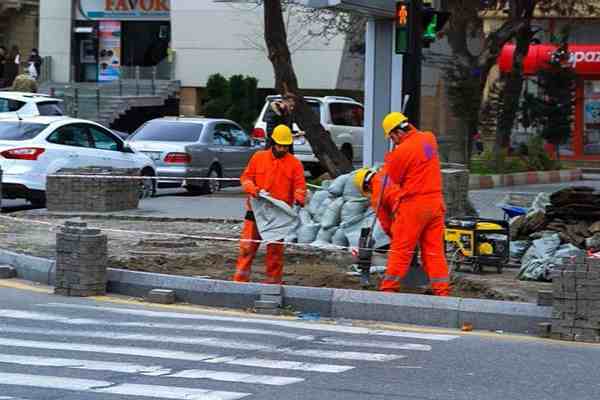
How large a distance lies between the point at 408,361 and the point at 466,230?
15.7ft

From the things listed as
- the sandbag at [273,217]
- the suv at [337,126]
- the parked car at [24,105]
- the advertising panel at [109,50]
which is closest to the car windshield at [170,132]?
→ the parked car at [24,105]

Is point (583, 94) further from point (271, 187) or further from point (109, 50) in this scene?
point (271, 187)

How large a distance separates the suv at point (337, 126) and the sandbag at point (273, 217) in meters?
Result: 16.4

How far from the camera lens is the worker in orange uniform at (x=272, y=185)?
1256 cm

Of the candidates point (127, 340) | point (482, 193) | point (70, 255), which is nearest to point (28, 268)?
point (70, 255)

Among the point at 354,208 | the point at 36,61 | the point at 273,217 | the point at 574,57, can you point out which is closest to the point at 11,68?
the point at 36,61

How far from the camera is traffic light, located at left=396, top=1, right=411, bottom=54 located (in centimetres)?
1362

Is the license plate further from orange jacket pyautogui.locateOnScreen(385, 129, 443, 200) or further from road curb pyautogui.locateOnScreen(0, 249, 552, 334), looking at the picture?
orange jacket pyautogui.locateOnScreen(385, 129, 443, 200)

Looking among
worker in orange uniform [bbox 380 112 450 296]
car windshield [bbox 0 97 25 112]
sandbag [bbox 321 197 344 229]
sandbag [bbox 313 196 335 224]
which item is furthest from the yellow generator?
car windshield [bbox 0 97 25 112]

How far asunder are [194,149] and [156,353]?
1535cm

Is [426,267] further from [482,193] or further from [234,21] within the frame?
[234,21]

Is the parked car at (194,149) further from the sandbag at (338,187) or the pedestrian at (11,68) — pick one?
the pedestrian at (11,68)

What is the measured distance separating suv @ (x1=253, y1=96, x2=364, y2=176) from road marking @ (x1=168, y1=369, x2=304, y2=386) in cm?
2024

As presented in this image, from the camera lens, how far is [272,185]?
12.6m
